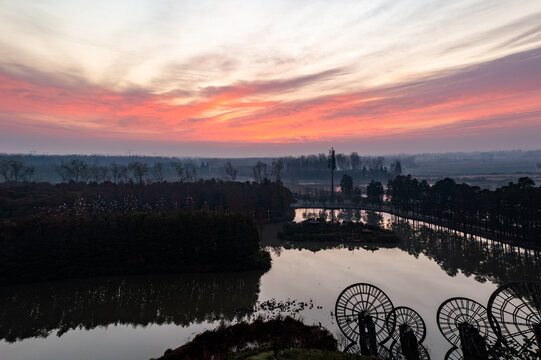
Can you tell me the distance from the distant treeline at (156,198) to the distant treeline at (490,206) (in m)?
35.1

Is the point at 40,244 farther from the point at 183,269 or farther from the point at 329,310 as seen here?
the point at 329,310

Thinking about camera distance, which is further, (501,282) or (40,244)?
(40,244)

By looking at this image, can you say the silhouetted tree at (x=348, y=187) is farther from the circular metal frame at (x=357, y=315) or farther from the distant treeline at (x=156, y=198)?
the circular metal frame at (x=357, y=315)

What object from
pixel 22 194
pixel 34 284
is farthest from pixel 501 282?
pixel 22 194

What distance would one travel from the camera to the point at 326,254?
47.5 meters

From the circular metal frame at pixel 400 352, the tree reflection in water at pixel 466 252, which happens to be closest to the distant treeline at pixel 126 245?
the tree reflection in water at pixel 466 252

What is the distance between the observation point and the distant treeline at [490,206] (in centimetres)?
4662

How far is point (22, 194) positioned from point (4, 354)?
194ft

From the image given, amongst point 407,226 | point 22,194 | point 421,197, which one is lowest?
point 407,226

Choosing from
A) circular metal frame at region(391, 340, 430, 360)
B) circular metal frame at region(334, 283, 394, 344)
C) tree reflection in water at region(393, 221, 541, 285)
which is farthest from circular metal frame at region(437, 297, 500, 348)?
tree reflection in water at region(393, 221, 541, 285)

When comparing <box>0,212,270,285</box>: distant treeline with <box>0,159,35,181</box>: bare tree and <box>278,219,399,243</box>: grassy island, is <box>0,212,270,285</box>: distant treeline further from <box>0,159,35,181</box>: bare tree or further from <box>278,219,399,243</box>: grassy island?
<box>0,159,35,181</box>: bare tree

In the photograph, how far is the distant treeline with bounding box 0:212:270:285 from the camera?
37625 millimetres

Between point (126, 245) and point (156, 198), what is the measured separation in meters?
40.2

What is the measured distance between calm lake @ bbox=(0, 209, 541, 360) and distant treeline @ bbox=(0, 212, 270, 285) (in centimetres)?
188
